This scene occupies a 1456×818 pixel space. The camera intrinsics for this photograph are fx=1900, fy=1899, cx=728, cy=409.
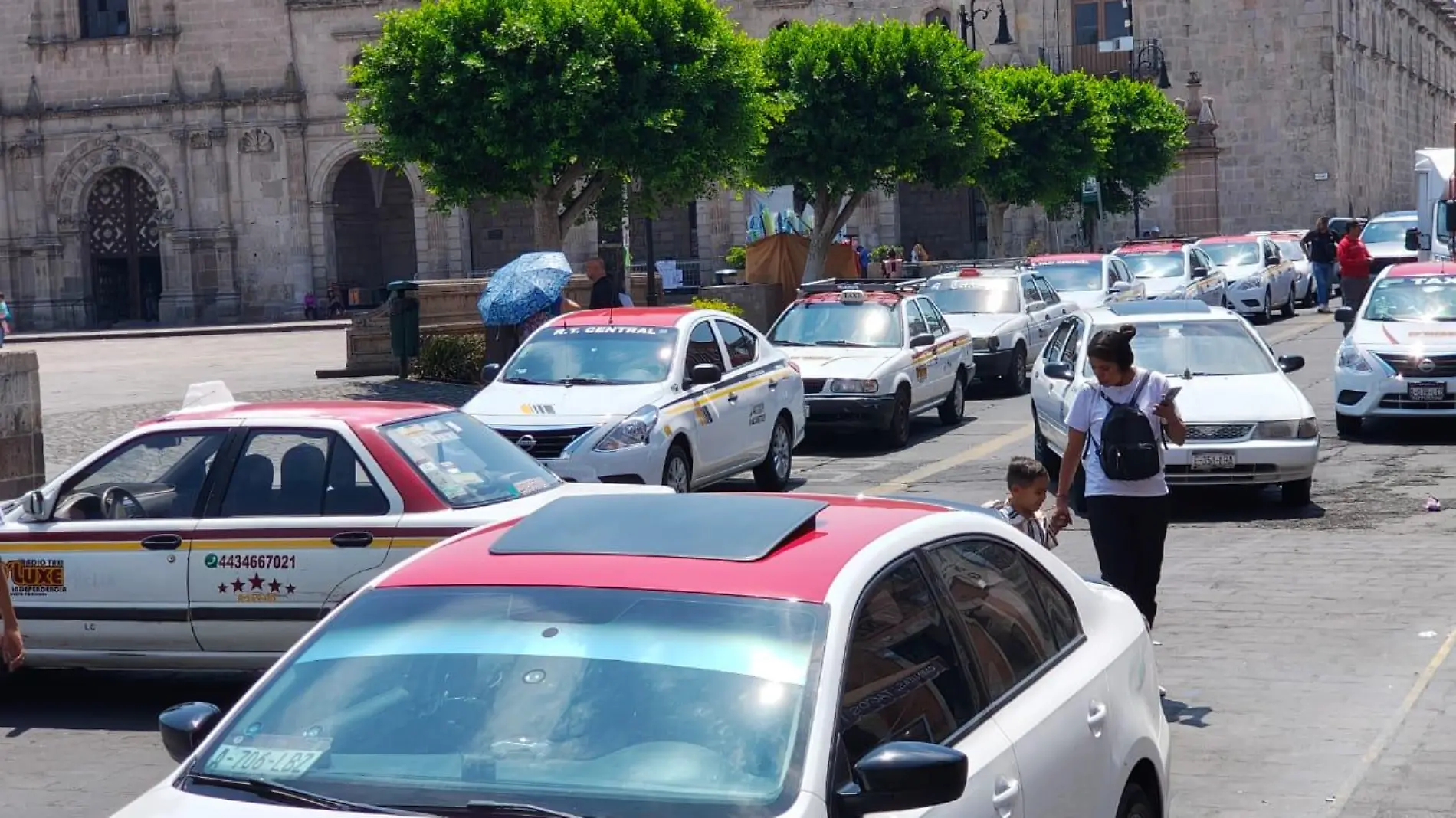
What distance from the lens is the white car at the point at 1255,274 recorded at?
3556cm

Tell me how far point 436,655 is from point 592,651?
0.38m

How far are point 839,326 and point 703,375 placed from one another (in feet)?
21.2

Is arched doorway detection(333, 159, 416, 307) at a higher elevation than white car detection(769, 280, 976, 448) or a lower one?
higher

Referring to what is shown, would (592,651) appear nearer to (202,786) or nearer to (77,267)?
(202,786)

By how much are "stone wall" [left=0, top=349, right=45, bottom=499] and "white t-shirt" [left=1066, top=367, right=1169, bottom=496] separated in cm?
1057

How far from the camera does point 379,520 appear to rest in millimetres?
9062

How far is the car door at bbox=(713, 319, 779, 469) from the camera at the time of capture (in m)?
16.1

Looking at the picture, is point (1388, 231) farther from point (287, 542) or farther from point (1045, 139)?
point (287, 542)

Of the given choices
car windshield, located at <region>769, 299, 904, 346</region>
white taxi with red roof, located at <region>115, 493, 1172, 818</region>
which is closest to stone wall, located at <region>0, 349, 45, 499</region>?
car windshield, located at <region>769, 299, 904, 346</region>

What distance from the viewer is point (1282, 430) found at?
14.5 metres

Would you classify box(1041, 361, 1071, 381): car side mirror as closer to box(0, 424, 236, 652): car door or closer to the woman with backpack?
the woman with backpack

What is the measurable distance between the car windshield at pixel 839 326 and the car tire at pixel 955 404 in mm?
1485

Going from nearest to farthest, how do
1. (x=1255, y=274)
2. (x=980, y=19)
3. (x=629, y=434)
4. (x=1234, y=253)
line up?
(x=629, y=434) < (x=1255, y=274) < (x=1234, y=253) < (x=980, y=19)

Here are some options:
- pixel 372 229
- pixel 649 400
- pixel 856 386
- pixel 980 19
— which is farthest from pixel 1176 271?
pixel 372 229
